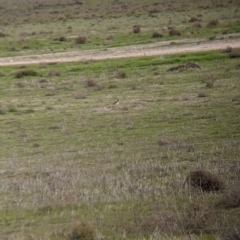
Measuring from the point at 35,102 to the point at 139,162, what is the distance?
12012 millimetres

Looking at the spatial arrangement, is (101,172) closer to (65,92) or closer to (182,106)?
(182,106)

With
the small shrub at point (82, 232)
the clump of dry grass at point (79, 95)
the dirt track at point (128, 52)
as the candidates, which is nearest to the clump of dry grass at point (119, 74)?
the clump of dry grass at point (79, 95)

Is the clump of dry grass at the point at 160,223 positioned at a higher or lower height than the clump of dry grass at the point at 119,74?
higher

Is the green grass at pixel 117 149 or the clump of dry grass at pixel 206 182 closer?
the green grass at pixel 117 149

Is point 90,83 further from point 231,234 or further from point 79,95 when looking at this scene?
point 231,234

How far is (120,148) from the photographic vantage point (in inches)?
612

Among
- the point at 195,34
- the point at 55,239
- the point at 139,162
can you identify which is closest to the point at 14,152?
the point at 139,162

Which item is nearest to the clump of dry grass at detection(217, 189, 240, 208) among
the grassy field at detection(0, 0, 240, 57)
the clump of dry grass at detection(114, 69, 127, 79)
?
the clump of dry grass at detection(114, 69, 127, 79)

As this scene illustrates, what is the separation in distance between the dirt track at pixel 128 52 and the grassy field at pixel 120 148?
6.89 ft

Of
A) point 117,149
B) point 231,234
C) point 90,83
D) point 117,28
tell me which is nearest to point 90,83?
point 90,83

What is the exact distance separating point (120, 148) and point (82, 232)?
22.4ft

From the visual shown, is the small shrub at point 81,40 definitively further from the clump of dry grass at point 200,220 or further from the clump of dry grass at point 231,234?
the clump of dry grass at point 231,234

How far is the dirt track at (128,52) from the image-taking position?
3638cm

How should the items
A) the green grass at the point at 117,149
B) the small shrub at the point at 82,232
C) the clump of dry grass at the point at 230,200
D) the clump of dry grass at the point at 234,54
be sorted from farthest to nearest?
the clump of dry grass at the point at 234,54 < the clump of dry grass at the point at 230,200 < the green grass at the point at 117,149 < the small shrub at the point at 82,232
